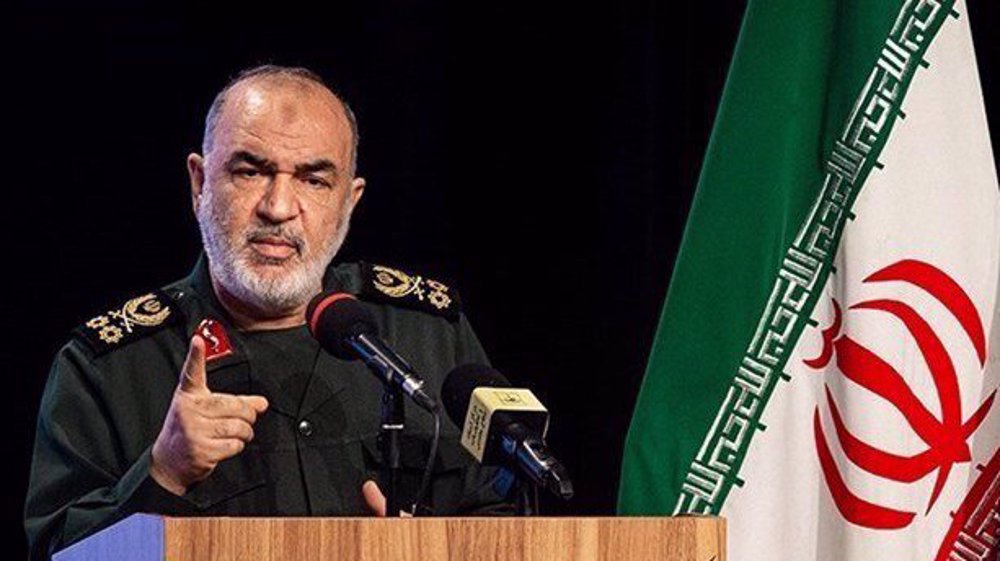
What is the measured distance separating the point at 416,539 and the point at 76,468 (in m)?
0.82

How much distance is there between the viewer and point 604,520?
1.76 meters

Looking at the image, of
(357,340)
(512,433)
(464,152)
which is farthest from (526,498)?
(464,152)

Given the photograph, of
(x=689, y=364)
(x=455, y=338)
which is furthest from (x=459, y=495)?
(x=689, y=364)

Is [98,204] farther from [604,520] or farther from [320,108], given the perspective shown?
[604,520]

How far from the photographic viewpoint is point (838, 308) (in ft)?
8.79

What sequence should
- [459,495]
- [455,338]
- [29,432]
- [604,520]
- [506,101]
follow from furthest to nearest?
[506,101], [29,432], [455,338], [459,495], [604,520]

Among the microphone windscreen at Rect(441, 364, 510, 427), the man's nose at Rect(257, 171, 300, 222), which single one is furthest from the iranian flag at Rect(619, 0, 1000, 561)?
the microphone windscreen at Rect(441, 364, 510, 427)

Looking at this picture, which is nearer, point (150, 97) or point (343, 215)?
point (343, 215)

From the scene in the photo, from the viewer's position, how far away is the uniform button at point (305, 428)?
2525 millimetres

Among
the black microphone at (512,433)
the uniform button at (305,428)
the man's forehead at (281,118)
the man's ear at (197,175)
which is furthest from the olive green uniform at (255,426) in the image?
the black microphone at (512,433)

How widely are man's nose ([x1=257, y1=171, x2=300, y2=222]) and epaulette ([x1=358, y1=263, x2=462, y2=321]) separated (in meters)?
0.22

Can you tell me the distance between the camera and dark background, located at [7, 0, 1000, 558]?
10.5 feet

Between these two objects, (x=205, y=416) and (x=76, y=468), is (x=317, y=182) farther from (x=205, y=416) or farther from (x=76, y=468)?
(x=205, y=416)

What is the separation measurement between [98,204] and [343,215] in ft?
2.48
